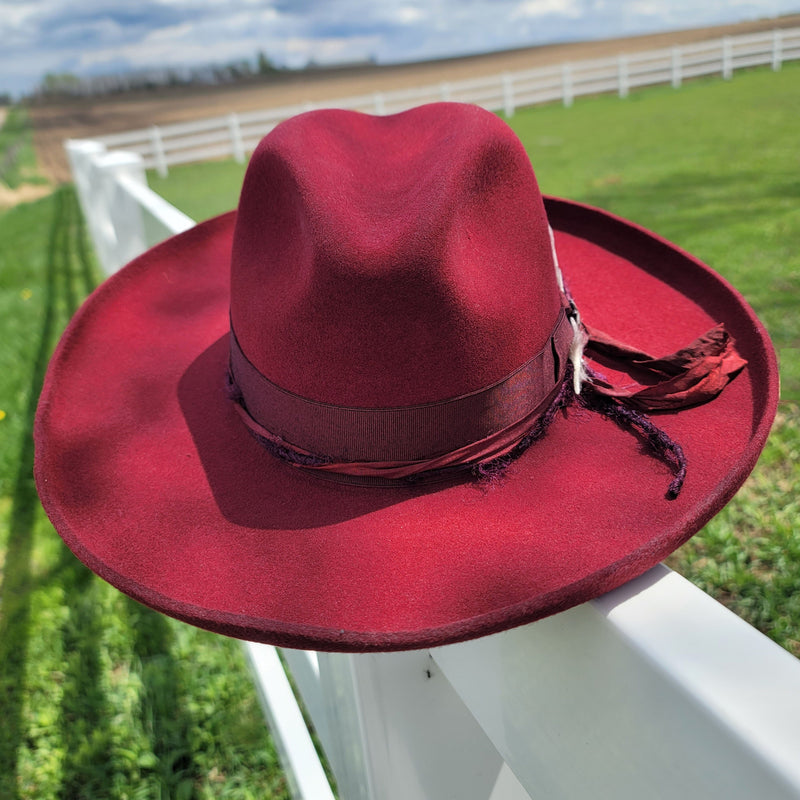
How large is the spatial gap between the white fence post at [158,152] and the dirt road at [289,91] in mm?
8883

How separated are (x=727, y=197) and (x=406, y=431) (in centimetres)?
617

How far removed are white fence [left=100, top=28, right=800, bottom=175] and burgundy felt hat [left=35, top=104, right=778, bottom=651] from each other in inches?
603

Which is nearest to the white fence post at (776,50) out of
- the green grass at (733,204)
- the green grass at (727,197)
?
the green grass at (727,197)

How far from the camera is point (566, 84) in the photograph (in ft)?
57.7

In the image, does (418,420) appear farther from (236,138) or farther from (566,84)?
(566,84)

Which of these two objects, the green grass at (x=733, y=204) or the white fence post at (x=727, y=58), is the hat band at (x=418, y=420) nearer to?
the green grass at (x=733, y=204)

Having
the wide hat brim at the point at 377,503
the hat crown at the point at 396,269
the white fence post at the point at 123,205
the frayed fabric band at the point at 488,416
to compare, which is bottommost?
the white fence post at the point at 123,205

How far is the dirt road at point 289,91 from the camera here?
92.6 feet

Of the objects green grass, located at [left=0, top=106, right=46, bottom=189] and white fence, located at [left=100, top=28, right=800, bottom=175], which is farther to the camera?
green grass, located at [left=0, top=106, right=46, bottom=189]

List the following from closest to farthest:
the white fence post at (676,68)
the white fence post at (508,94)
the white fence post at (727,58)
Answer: the white fence post at (508,94) < the white fence post at (676,68) < the white fence post at (727,58)

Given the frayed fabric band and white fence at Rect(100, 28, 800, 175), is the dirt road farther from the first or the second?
the frayed fabric band

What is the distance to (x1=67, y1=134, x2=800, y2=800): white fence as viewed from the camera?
2.22 ft

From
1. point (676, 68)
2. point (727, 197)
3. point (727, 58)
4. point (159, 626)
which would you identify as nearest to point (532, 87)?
point (676, 68)

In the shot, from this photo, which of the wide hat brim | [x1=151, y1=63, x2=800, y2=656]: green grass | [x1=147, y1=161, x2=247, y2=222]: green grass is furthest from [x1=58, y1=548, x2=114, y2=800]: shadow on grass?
[x1=147, y1=161, x2=247, y2=222]: green grass
